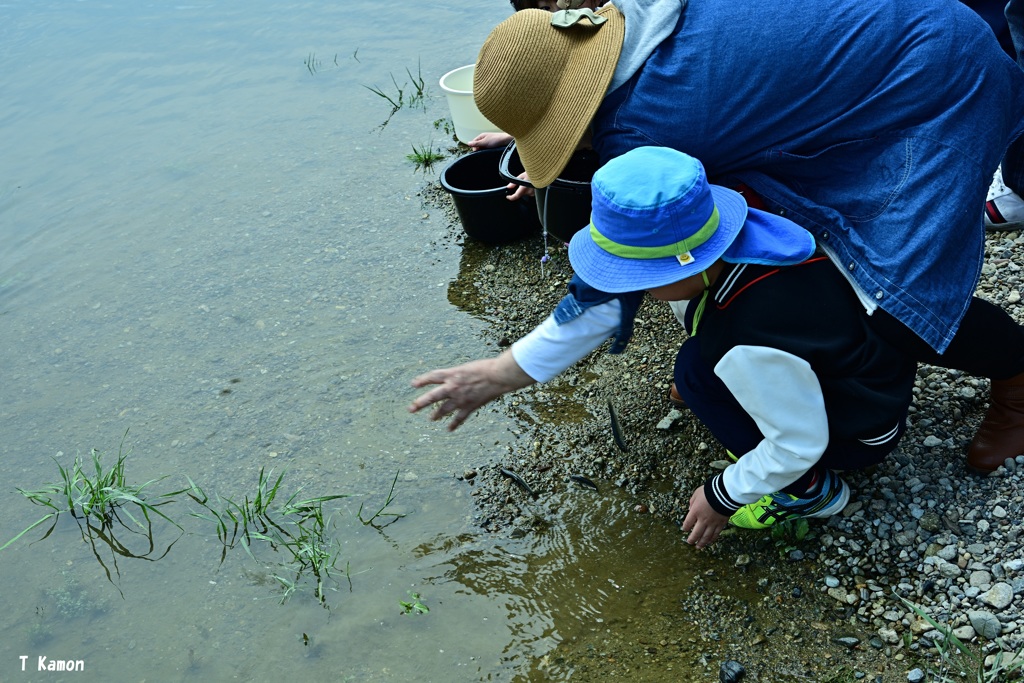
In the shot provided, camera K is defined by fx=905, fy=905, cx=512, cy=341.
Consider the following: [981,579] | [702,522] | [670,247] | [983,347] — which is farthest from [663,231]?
[981,579]

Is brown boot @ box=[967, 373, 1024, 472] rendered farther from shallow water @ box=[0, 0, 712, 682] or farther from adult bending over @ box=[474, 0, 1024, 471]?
shallow water @ box=[0, 0, 712, 682]

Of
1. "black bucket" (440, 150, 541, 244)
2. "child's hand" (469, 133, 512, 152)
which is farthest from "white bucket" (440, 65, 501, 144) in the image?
"child's hand" (469, 133, 512, 152)

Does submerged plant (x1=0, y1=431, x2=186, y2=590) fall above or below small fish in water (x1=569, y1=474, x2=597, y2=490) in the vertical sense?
below

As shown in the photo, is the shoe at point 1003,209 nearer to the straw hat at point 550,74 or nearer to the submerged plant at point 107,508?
the straw hat at point 550,74

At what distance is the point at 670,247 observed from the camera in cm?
190

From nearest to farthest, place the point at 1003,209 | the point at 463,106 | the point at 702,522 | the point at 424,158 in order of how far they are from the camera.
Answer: the point at 702,522, the point at 1003,209, the point at 463,106, the point at 424,158

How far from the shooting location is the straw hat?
2.15 m

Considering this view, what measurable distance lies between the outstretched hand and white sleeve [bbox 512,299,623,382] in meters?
0.03

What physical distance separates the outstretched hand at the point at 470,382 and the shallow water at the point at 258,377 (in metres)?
0.74

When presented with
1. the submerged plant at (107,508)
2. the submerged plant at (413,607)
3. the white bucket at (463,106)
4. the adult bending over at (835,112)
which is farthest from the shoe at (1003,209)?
the submerged plant at (107,508)

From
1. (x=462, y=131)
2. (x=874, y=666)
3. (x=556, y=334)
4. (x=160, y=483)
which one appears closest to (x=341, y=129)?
(x=462, y=131)

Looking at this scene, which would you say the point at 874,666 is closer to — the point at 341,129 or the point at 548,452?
the point at 548,452

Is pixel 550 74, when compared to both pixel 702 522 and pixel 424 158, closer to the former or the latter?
pixel 702 522

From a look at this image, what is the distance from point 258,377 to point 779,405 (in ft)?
7.27
